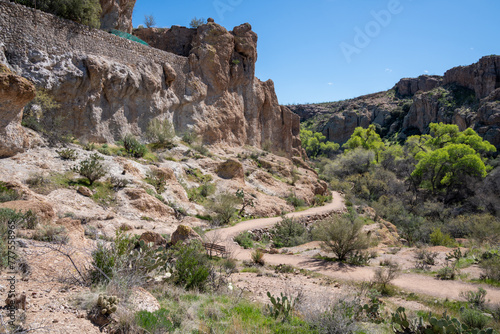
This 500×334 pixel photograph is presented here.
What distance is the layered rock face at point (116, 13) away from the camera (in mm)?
23952

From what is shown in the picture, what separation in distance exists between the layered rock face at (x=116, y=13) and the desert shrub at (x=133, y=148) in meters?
12.3

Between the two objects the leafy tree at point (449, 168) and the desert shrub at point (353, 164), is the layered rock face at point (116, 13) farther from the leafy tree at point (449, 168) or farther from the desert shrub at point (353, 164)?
the leafy tree at point (449, 168)

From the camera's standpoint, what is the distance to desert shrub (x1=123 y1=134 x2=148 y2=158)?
57.7ft

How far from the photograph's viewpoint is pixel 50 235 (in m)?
5.61

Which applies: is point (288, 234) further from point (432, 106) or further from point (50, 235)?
point (432, 106)

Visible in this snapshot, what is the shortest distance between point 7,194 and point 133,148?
10.3 metres

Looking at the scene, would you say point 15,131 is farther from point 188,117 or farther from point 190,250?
point 188,117

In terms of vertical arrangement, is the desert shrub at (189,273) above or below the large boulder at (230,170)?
below

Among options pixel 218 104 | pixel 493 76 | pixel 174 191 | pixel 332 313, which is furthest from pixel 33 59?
pixel 493 76

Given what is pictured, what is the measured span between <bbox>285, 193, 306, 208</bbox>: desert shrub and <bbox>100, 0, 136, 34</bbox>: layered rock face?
67.9 ft

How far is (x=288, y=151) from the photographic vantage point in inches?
1500

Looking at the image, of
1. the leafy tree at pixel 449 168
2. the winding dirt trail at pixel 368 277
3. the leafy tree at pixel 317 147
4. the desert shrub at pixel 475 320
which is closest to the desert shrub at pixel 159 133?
the winding dirt trail at pixel 368 277

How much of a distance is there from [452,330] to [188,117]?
23757mm

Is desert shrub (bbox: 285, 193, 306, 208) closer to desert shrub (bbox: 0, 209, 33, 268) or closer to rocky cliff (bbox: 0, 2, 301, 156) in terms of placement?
rocky cliff (bbox: 0, 2, 301, 156)
